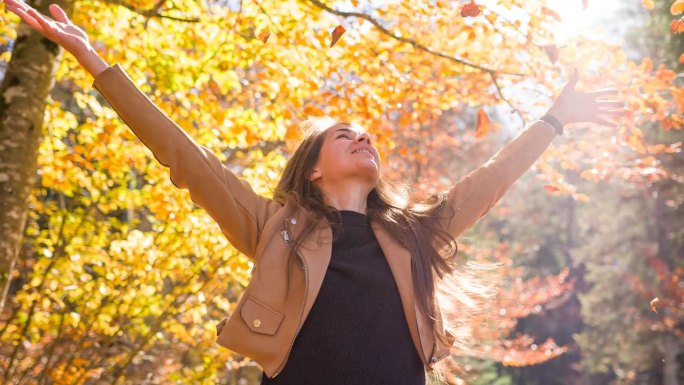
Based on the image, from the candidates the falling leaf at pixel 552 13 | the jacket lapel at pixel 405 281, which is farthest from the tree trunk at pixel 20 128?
the falling leaf at pixel 552 13

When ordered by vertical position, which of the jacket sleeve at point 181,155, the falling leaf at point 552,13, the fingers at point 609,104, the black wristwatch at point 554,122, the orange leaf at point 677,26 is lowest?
the jacket sleeve at point 181,155

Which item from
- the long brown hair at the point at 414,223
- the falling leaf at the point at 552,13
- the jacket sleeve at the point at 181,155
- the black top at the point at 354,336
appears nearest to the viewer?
the black top at the point at 354,336

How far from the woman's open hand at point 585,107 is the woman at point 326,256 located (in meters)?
0.68

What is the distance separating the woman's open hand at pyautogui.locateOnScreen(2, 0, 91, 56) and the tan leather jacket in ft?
0.50

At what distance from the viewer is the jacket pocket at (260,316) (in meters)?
2.55

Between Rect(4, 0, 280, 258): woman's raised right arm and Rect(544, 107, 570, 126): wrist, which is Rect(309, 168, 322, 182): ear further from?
Rect(544, 107, 570, 126): wrist

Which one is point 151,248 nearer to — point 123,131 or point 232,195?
point 123,131

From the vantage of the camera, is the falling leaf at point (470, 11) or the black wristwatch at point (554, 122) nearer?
the black wristwatch at point (554, 122)

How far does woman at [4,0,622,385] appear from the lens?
256cm

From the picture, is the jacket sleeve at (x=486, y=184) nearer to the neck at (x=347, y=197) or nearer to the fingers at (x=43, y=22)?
the neck at (x=347, y=197)

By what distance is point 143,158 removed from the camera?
6.21 metres

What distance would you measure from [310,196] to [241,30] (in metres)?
2.91

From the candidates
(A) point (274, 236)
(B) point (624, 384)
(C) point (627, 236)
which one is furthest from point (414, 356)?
(B) point (624, 384)

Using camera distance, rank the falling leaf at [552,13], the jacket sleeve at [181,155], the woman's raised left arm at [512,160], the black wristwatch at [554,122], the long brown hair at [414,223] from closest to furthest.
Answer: the jacket sleeve at [181,155], the long brown hair at [414,223], the woman's raised left arm at [512,160], the black wristwatch at [554,122], the falling leaf at [552,13]
